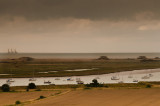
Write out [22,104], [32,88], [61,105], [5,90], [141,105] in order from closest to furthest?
[141,105] → [61,105] → [22,104] → [5,90] → [32,88]

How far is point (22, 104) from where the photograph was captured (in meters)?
36.3

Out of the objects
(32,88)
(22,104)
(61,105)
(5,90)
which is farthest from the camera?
(32,88)

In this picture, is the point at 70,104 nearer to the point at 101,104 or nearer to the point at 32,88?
the point at 101,104

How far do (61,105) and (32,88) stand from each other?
102 feet

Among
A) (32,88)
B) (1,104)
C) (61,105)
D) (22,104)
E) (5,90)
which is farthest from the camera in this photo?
(32,88)

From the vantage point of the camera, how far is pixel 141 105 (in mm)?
30859

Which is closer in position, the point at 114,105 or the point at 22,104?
the point at 114,105

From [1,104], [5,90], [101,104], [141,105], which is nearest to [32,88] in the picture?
[5,90]

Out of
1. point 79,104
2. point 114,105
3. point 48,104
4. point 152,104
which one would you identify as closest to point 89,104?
point 79,104

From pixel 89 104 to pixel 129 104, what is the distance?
5699mm

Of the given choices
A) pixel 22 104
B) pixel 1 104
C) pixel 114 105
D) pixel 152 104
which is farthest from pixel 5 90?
pixel 152 104

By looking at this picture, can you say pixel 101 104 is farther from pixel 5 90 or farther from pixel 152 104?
pixel 5 90

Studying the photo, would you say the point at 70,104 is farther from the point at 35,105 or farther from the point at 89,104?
the point at 35,105

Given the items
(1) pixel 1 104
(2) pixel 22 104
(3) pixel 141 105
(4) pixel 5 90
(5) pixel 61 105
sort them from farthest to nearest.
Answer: (4) pixel 5 90, (1) pixel 1 104, (2) pixel 22 104, (5) pixel 61 105, (3) pixel 141 105
